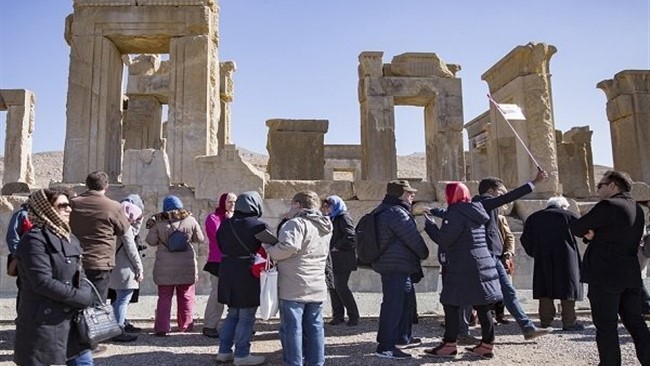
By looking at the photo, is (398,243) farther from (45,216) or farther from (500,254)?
(45,216)

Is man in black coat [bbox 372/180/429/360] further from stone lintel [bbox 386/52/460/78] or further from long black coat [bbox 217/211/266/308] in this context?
stone lintel [bbox 386/52/460/78]

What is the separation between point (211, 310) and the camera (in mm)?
5215

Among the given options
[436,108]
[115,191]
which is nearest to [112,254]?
[115,191]

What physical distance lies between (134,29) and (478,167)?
12260 mm

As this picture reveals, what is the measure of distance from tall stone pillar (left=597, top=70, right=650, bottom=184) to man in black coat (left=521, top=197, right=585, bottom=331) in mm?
9021

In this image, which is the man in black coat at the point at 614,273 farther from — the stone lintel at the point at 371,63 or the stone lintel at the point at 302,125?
the stone lintel at the point at 371,63

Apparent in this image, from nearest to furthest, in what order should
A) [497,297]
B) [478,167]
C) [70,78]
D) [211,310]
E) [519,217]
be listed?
1. [497,297]
2. [211,310]
3. [519,217]
4. [70,78]
5. [478,167]

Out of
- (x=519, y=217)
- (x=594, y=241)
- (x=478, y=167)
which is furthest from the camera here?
(x=478, y=167)

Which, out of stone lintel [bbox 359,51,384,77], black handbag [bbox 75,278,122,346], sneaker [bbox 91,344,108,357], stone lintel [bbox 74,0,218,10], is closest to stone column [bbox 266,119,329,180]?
stone lintel [bbox 359,51,384,77]

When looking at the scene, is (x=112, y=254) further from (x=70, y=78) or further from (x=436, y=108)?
(x=436, y=108)

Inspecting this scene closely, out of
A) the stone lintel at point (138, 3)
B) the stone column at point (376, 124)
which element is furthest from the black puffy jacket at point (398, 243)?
the stone column at point (376, 124)

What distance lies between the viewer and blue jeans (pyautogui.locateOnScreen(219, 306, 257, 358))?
407 cm

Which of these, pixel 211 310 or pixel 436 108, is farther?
pixel 436 108

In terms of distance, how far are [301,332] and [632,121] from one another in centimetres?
1259
